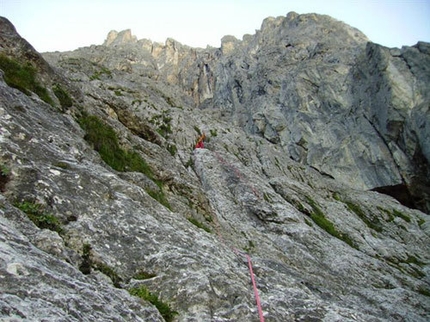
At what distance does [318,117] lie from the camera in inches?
3681

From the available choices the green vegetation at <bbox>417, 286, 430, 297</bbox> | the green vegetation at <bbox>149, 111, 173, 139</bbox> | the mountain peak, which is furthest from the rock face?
the mountain peak

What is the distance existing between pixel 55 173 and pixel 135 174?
25.1 feet

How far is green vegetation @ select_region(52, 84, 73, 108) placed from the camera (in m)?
24.1

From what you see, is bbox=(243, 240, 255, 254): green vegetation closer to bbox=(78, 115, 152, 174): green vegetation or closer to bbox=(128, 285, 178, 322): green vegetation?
bbox=(78, 115, 152, 174): green vegetation

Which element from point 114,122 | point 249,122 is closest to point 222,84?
point 249,122

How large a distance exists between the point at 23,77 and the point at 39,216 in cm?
1408

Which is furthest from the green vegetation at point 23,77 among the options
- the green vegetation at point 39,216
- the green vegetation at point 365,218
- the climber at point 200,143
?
the green vegetation at point 365,218

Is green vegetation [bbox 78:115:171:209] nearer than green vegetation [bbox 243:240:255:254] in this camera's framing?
Yes

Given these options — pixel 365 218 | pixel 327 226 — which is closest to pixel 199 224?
A: pixel 327 226

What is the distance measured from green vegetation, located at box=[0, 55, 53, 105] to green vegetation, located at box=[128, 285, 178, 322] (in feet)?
49.1

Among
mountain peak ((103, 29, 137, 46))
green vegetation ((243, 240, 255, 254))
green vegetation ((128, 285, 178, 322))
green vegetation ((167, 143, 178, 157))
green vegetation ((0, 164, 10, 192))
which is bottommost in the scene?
green vegetation ((128, 285, 178, 322))

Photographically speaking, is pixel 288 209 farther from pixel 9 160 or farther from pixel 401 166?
pixel 401 166

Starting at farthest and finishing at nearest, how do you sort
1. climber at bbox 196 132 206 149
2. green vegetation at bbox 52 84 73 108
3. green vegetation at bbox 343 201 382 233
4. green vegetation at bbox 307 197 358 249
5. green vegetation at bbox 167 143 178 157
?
1. climber at bbox 196 132 206 149
2. green vegetation at bbox 343 201 382 233
3. green vegetation at bbox 167 143 178 157
4. green vegetation at bbox 307 197 358 249
5. green vegetation at bbox 52 84 73 108

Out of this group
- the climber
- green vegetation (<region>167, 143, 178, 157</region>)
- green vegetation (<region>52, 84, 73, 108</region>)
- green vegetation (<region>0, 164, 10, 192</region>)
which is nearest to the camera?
green vegetation (<region>0, 164, 10, 192</region>)
